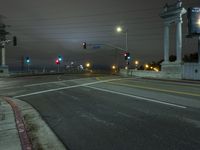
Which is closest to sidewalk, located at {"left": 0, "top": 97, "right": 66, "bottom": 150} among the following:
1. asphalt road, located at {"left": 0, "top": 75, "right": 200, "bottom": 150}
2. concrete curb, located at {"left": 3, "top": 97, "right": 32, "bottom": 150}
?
concrete curb, located at {"left": 3, "top": 97, "right": 32, "bottom": 150}

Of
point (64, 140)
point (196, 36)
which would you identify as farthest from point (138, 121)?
point (196, 36)

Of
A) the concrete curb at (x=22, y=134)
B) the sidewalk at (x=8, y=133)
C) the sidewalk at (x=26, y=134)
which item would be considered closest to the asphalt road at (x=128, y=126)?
the sidewalk at (x=26, y=134)

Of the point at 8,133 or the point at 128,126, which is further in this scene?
the point at 128,126

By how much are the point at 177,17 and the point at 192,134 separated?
136 feet

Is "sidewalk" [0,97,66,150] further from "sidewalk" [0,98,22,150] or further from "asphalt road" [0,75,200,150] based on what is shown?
"asphalt road" [0,75,200,150]

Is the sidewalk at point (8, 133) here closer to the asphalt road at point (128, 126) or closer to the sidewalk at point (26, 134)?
the sidewalk at point (26, 134)

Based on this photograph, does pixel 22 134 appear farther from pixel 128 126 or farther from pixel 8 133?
pixel 128 126

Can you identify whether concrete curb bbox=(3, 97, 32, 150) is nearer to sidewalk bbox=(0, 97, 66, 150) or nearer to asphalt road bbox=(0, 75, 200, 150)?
sidewalk bbox=(0, 97, 66, 150)

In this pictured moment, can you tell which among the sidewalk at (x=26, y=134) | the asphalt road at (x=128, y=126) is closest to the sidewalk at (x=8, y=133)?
the sidewalk at (x=26, y=134)

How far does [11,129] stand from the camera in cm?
784

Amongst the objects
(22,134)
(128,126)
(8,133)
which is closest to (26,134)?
(22,134)

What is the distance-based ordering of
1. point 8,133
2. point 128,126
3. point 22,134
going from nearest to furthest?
point 22,134 < point 8,133 < point 128,126

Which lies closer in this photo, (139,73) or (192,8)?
(192,8)

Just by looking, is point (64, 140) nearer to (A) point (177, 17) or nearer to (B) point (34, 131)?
(B) point (34, 131)
